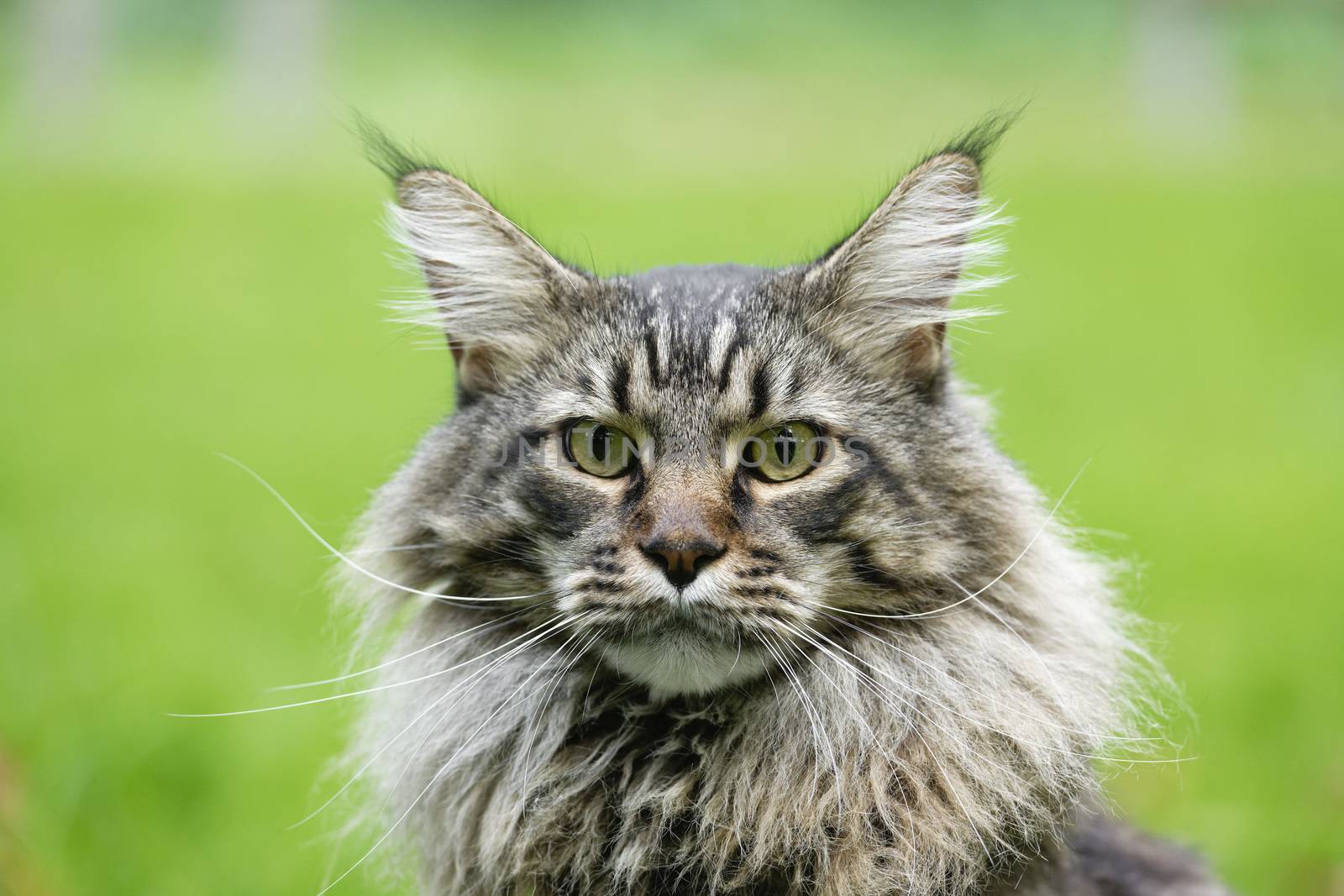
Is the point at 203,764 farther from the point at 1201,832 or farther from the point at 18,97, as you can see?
the point at 18,97

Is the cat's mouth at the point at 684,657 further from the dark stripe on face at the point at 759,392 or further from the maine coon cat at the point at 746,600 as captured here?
the dark stripe on face at the point at 759,392

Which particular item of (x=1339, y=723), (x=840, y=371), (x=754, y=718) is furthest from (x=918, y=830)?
(x=1339, y=723)

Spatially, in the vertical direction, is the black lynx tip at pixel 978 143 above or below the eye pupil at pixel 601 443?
above

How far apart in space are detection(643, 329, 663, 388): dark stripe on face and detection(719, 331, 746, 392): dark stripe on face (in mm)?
127

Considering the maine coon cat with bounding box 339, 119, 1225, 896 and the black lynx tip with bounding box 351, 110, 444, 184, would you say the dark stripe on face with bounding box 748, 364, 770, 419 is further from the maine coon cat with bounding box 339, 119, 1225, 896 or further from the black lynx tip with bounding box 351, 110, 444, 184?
the black lynx tip with bounding box 351, 110, 444, 184

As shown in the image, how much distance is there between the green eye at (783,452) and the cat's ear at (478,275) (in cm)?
61

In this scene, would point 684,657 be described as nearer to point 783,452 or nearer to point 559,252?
point 783,452

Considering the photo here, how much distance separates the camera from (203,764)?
161 inches

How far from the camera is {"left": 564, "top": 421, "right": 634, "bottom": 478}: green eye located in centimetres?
263

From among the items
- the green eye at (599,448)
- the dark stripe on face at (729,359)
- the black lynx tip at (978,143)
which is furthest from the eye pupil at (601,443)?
the black lynx tip at (978,143)

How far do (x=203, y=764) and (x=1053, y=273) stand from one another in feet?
31.0

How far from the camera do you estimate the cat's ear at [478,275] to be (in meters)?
2.89

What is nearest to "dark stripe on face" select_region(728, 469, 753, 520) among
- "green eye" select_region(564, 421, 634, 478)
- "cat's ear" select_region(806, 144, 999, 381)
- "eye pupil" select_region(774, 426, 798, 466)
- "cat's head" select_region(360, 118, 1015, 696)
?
"cat's head" select_region(360, 118, 1015, 696)

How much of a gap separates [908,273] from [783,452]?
54 centimetres
